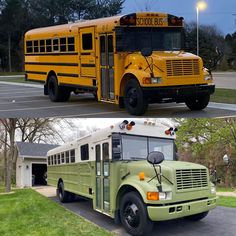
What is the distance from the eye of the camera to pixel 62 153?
42.7 ft

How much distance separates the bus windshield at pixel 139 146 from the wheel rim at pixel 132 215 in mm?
1042

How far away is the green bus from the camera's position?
7.00 metres

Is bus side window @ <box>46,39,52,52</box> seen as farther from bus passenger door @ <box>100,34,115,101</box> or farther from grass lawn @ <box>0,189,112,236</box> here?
grass lawn @ <box>0,189,112,236</box>

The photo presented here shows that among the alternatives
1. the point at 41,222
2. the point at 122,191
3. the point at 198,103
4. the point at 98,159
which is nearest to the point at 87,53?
the point at 198,103

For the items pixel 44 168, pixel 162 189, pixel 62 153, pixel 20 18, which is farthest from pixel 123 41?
pixel 20 18

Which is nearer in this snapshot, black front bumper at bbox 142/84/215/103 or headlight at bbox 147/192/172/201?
headlight at bbox 147/192/172/201

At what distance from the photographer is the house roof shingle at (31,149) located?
2539 centimetres

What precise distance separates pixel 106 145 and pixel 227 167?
19.5m

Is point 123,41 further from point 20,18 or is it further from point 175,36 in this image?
point 20,18

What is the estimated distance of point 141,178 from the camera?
7.28m

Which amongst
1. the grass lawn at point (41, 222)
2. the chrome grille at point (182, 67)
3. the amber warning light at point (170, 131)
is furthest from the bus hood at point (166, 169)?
the chrome grille at point (182, 67)

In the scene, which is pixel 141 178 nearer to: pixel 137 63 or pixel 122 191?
pixel 122 191

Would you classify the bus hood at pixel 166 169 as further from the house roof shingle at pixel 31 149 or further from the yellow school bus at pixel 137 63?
the house roof shingle at pixel 31 149

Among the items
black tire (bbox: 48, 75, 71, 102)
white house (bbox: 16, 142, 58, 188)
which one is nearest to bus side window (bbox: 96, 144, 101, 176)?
black tire (bbox: 48, 75, 71, 102)
